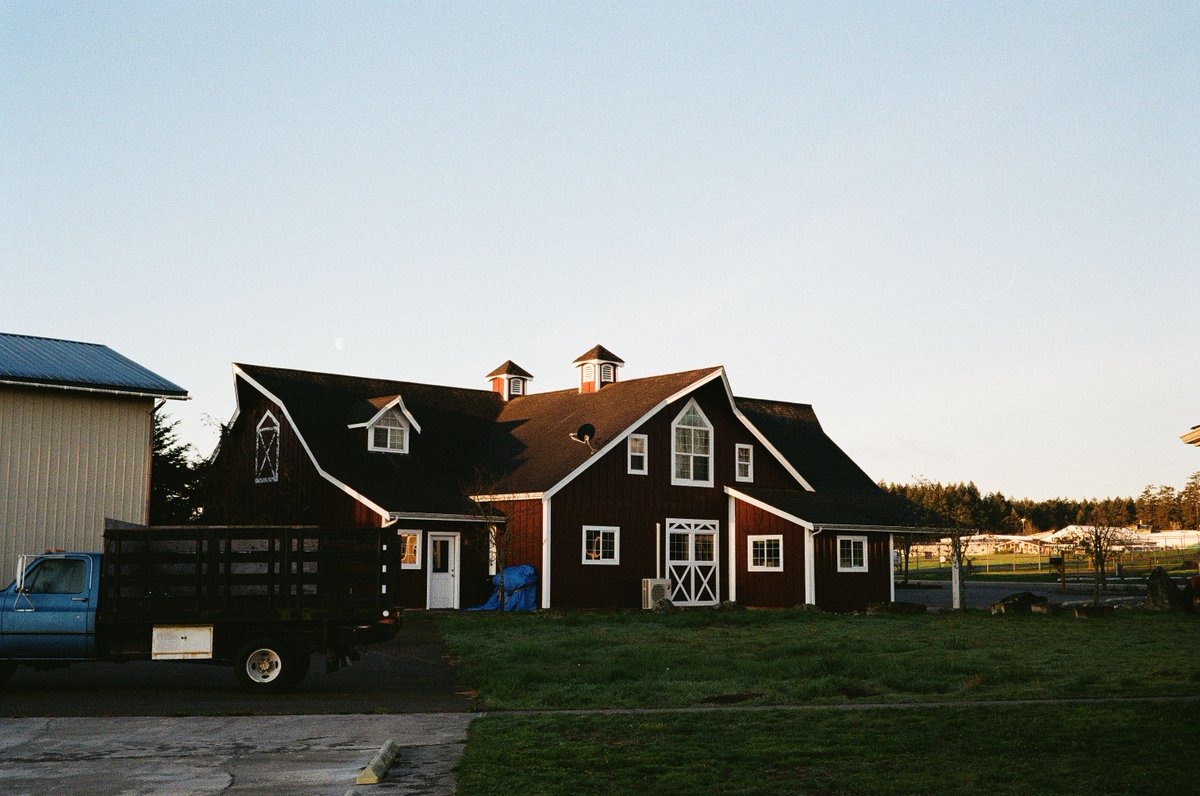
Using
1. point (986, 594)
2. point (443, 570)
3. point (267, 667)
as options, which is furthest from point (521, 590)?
point (986, 594)

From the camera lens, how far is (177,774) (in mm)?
10609

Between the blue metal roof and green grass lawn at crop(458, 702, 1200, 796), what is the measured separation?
14196mm

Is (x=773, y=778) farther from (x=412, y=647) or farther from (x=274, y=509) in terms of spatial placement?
(x=274, y=509)

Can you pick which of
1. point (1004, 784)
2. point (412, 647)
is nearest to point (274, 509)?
point (412, 647)

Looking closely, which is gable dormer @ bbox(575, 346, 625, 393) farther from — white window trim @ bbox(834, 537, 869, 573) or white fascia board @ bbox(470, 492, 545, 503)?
white window trim @ bbox(834, 537, 869, 573)

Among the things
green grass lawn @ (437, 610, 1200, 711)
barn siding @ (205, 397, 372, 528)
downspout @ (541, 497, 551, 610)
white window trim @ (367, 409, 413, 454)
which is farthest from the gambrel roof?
green grass lawn @ (437, 610, 1200, 711)

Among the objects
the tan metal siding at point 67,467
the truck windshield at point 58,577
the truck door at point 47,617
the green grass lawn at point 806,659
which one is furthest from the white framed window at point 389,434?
the truck door at point 47,617

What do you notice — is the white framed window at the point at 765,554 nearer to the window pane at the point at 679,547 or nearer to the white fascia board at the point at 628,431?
the window pane at the point at 679,547

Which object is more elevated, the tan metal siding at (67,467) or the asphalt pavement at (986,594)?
the tan metal siding at (67,467)

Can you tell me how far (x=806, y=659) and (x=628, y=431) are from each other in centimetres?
1878

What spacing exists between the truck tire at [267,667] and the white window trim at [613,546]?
19993mm

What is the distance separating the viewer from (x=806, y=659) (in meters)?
19.6

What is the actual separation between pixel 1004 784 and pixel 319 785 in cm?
546

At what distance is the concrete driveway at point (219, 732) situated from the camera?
10.3 metres
